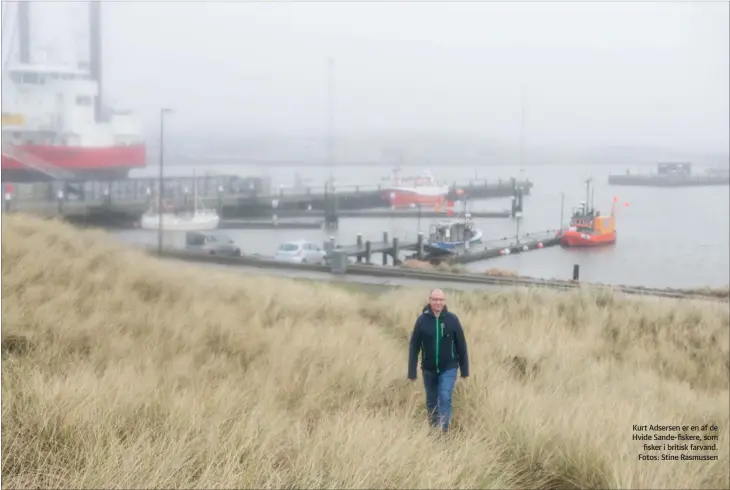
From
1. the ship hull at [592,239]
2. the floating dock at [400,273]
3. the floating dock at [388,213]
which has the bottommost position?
the floating dock at [400,273]

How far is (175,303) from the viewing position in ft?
25.0

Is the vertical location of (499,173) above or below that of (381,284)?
above

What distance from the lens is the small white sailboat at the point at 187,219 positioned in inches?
348

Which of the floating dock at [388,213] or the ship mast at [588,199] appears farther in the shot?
the ship mast at [588,199]

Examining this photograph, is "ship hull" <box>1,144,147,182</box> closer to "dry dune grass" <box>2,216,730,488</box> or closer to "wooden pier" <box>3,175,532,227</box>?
"wooden pier" <box>3,175,532,227</box>

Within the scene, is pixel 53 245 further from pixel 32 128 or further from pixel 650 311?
pixel 650 311

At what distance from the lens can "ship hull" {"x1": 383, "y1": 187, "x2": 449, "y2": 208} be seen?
368 inches

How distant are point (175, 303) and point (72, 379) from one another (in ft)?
10.5

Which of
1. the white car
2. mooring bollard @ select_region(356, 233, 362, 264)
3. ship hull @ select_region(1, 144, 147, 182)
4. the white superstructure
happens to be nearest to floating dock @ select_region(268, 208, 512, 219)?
mooring bollard @ select_region(356, 233, 362, 264)

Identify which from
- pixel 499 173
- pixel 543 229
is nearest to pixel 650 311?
pixel 543 229

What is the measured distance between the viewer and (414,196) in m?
9.40

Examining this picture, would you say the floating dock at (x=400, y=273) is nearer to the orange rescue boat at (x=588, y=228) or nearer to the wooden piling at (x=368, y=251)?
the wooden piling at (x=368, y=251)

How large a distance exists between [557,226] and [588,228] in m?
0.60

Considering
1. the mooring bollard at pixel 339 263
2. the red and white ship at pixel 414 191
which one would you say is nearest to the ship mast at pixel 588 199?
the red and white ship at pixel 414 191
